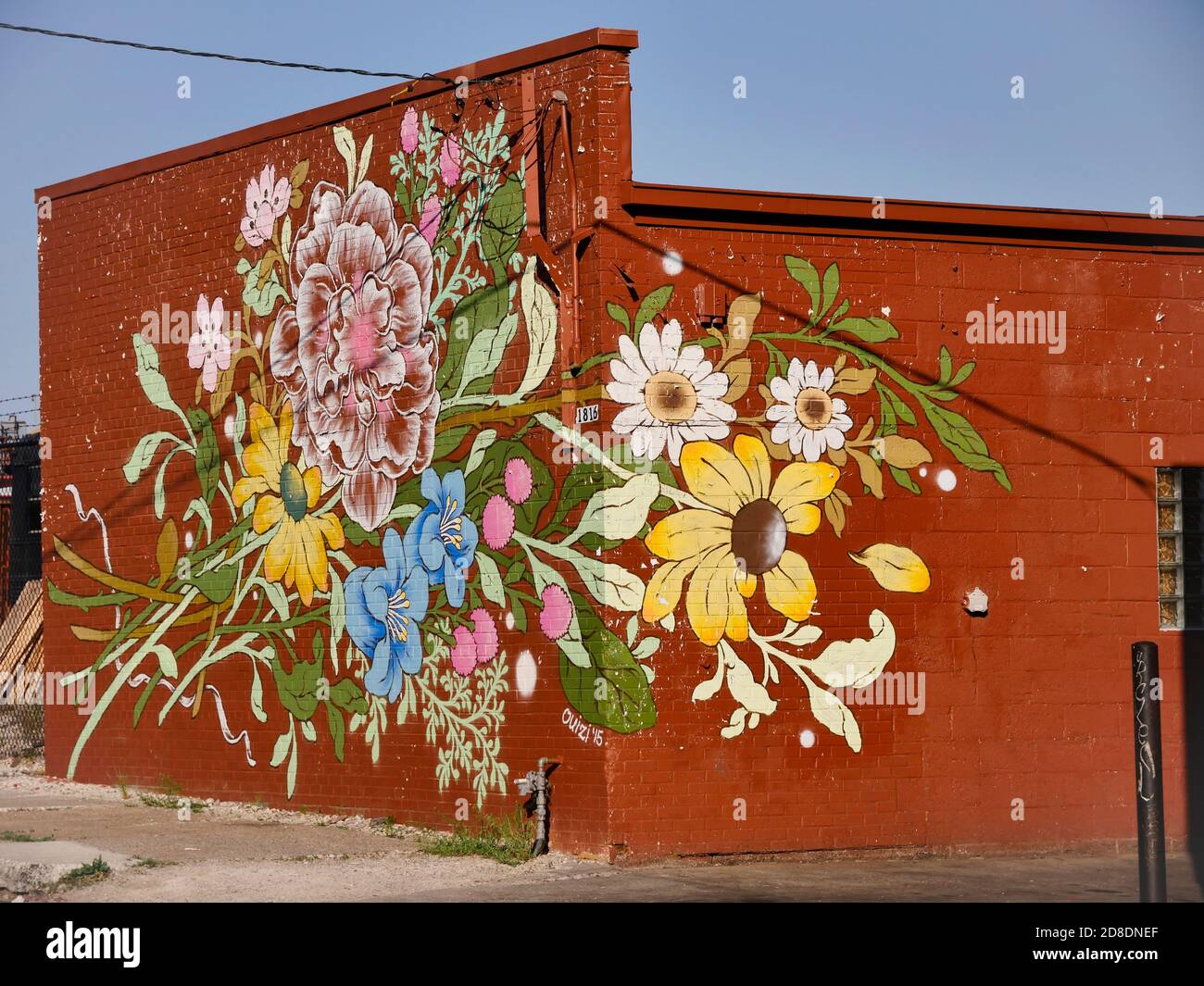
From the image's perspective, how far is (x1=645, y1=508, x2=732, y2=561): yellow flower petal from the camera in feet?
40.4

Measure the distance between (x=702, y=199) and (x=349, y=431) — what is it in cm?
407

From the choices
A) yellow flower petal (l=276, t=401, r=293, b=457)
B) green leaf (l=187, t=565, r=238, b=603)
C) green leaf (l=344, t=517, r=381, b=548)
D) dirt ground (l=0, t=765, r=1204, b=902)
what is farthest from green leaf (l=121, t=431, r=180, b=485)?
dirt ground (l=0, t=765, r=1204, b=902)

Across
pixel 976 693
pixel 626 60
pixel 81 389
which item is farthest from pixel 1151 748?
pixel 81 389

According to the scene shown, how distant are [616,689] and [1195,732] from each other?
207 inches

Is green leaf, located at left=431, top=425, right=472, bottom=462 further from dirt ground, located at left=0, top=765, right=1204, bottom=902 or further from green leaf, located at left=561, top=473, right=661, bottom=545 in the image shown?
dirt ground, located at left=0, top=765, right=1204, bottom=902

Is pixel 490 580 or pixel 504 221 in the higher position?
pixel 504 221

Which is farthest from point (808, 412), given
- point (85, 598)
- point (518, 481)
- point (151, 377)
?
point (85, 598)

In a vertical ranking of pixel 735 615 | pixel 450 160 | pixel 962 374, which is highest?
pixel 450 160

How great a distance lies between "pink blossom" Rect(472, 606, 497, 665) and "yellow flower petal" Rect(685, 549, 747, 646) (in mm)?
1781

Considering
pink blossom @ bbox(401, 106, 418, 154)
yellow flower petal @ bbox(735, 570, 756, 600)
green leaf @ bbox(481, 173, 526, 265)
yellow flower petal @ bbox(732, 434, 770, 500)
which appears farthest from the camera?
pink blossom @ bbox(401, 106, 418, 154)

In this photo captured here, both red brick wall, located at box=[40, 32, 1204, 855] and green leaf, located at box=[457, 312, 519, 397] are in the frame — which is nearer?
red brick wall, located at box=[40, 32, 1204, 855]

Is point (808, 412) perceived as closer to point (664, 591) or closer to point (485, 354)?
point (664, 591)

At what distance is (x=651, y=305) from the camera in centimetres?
1245

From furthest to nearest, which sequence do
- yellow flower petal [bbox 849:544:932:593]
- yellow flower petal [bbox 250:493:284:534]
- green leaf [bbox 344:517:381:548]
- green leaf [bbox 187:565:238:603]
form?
green leaf [bbox 187:565:238:603] → yellow flower petal [bbox 250:493:284:534] → green leaf [bbox 344:517:381:548] → yellow flower petal [bbox 849:544:932:593]
